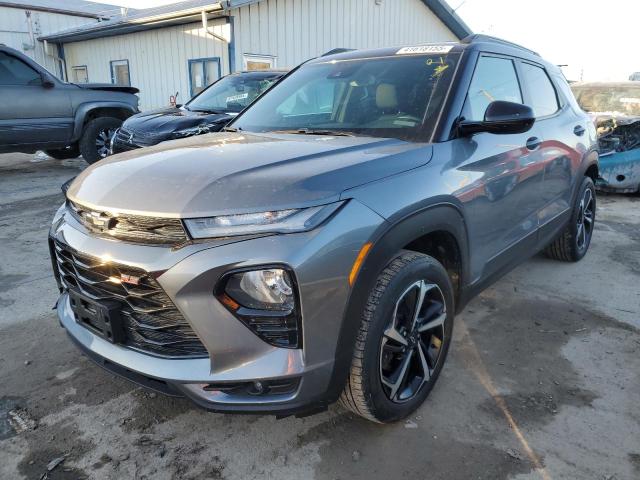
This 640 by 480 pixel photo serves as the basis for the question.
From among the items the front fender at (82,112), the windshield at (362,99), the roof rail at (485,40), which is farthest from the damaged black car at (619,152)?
the front fender at (82,112)

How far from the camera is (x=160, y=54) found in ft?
42.9

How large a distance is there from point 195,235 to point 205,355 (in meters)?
0.45

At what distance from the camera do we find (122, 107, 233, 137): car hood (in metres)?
6.07

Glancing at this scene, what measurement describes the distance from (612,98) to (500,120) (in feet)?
29.0

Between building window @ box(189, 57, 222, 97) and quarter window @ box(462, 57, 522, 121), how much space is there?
9456 mm

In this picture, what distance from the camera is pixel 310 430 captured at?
2385mm

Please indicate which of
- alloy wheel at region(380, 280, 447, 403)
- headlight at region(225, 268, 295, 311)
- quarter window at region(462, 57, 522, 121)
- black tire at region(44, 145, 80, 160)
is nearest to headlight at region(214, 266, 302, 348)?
headlight at region(225, 268, 295, 311)

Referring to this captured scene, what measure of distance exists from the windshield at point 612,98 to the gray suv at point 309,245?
26.9 feet

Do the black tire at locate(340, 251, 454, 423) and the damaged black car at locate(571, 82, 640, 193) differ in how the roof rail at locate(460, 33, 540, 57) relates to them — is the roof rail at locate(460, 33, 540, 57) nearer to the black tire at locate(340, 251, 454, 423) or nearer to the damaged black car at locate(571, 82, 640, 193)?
the black tire at locate(340, 251, 454, 423)

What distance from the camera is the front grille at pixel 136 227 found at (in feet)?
6.10

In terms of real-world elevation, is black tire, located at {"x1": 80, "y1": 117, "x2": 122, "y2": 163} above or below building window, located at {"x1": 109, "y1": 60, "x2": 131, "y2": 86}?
below

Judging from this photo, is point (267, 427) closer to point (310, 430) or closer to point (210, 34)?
point (310, 430)

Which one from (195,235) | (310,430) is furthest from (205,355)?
(310,430)

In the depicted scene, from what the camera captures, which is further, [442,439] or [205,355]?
[442,439]
